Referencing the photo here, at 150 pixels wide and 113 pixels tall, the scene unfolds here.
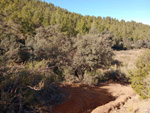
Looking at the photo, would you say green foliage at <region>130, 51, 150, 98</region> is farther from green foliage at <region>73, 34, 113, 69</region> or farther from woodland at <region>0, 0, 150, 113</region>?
green foliage at <region>73, 34, 113, 69</region>

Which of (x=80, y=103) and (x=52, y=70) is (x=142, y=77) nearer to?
(x=80, y=103)

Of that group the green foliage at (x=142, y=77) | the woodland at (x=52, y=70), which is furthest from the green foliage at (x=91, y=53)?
the green foliage at (x=142, y=77)

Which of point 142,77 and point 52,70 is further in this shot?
point 52,70

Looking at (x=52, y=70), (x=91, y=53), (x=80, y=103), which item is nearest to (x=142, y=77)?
(x=80, y=103)

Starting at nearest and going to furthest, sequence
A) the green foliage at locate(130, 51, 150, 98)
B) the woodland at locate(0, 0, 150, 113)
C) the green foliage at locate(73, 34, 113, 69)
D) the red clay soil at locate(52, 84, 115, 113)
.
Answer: the woodland at locate(0, 0, 150, 113) < the red clay soil at locate(52, 84, 115, 113) < the green foliage at locate(130, 51, 150, 98) < the green foliage at locate(73, 34, 113, 69)

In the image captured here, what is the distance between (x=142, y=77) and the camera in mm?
6254

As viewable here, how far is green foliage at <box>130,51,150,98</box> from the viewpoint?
5884 millimetres

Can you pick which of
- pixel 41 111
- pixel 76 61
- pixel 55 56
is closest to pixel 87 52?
pixel 76 61

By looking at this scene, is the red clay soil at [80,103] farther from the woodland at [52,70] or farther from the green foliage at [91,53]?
the green foliage at [91,53]

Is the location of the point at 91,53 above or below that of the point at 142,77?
above

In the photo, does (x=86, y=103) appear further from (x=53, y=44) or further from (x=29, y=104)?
(x=53, y=44)

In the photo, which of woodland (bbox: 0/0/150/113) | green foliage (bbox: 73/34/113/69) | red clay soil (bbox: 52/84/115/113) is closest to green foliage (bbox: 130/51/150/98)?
woodland (bbox: 0/0/150/113)

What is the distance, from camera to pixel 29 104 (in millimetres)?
4234

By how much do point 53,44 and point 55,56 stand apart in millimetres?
1584
